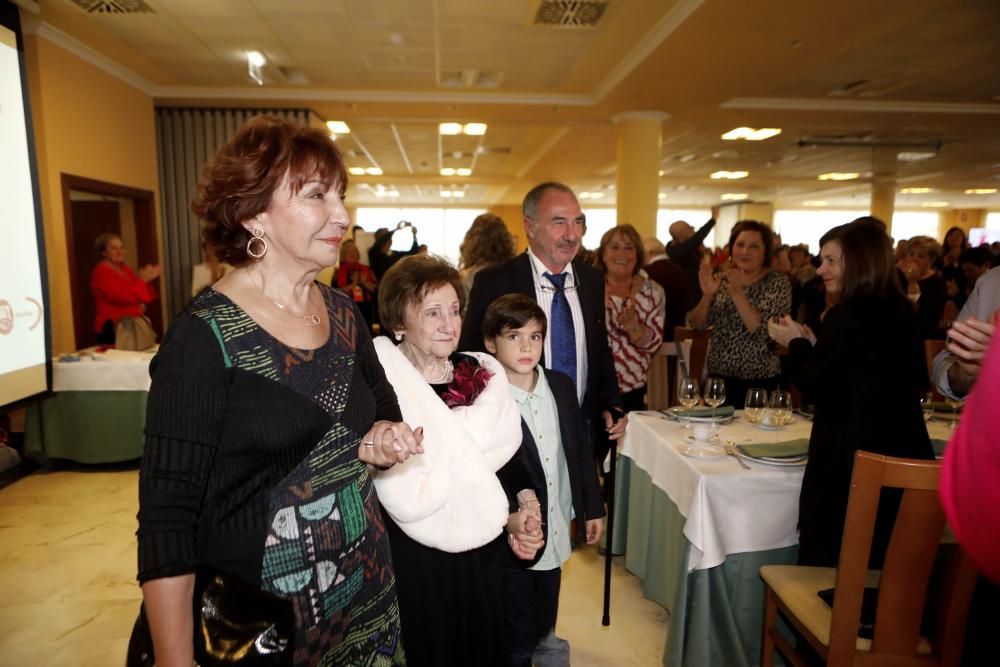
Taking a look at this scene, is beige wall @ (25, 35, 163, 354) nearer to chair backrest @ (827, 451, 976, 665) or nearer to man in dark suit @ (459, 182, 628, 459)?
man in dark suit @ (459, 182, 628, 459)

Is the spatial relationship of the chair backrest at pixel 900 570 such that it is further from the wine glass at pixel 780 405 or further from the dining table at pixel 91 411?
the dining table at pixel 91 411

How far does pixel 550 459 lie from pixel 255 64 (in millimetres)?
6012

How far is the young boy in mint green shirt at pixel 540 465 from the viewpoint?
75.9 inches

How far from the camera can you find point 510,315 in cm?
198

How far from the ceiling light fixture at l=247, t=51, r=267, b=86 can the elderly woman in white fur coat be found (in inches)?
215

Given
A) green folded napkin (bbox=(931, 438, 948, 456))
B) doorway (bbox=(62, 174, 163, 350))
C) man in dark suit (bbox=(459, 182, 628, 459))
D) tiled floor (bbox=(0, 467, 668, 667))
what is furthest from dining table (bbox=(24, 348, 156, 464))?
green folded napkin (bbox=(931, 438, 948, 456))

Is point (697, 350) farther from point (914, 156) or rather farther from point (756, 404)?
point (914, 156)

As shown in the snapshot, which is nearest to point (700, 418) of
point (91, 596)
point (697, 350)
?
point (697, 350)

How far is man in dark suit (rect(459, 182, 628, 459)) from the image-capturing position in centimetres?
243

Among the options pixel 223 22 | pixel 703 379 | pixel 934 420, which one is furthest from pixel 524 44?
pixel 934 420

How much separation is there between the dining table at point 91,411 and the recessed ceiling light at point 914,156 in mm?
12344

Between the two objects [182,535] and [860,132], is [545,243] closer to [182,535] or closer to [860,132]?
[182,535]

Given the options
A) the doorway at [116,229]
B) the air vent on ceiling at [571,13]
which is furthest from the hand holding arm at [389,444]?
the doorway at [116,229]

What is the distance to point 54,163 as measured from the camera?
521cm
